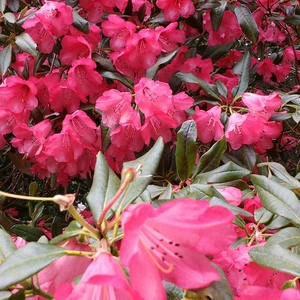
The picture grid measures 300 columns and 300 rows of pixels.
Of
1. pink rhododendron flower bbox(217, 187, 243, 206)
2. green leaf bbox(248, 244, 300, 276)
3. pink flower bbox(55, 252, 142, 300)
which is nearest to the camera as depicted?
pink flower bbox(55, 252, 142, 300)

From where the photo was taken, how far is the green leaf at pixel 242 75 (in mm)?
1438

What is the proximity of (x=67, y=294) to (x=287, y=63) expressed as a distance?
200cm

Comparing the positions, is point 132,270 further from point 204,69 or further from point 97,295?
point 204,69

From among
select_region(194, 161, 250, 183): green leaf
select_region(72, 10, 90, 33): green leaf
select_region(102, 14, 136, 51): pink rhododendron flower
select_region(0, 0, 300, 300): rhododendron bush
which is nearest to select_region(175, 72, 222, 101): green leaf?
select_region(0, 0, 300, 300): rhododendron bush

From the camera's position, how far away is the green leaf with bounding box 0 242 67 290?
58 centimetres

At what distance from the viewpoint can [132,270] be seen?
0.52 m

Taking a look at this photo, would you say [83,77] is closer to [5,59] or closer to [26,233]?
[5,59]

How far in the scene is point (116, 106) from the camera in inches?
51.1

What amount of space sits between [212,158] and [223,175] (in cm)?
5

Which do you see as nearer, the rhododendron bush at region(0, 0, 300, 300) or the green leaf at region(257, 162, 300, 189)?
the rhododendron bush at region(0, 0, 300, 300)

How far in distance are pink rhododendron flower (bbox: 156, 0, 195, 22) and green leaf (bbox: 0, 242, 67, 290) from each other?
1.08 m

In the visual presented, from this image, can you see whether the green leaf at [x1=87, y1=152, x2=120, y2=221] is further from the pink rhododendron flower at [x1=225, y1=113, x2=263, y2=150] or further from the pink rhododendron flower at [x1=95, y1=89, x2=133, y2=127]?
the pink rhododendron flower at [x1=225, y1=113, x2=263, y2=150]

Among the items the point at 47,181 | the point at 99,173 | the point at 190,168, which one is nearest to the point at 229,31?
the point at 190,168

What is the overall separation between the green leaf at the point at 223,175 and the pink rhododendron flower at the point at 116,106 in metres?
0.34
